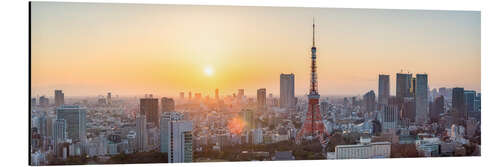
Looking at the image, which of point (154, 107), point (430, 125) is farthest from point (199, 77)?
point (430, 125)

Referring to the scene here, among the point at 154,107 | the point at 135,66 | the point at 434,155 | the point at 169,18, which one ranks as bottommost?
the point at 434,155

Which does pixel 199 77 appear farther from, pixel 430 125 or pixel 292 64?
pixel 430 125

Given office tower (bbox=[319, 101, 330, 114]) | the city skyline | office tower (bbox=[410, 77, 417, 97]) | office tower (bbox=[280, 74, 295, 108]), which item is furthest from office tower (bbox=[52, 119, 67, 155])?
office tower (bbox=[410, 77, 417, 97])

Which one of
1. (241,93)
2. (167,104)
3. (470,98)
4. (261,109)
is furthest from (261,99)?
(470,98)

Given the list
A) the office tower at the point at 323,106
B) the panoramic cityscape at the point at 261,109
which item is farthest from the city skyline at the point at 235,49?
the office tower at the point at 323,106

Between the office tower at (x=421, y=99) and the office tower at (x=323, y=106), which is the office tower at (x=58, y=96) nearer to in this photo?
the office tower at (x=323, y=106)
